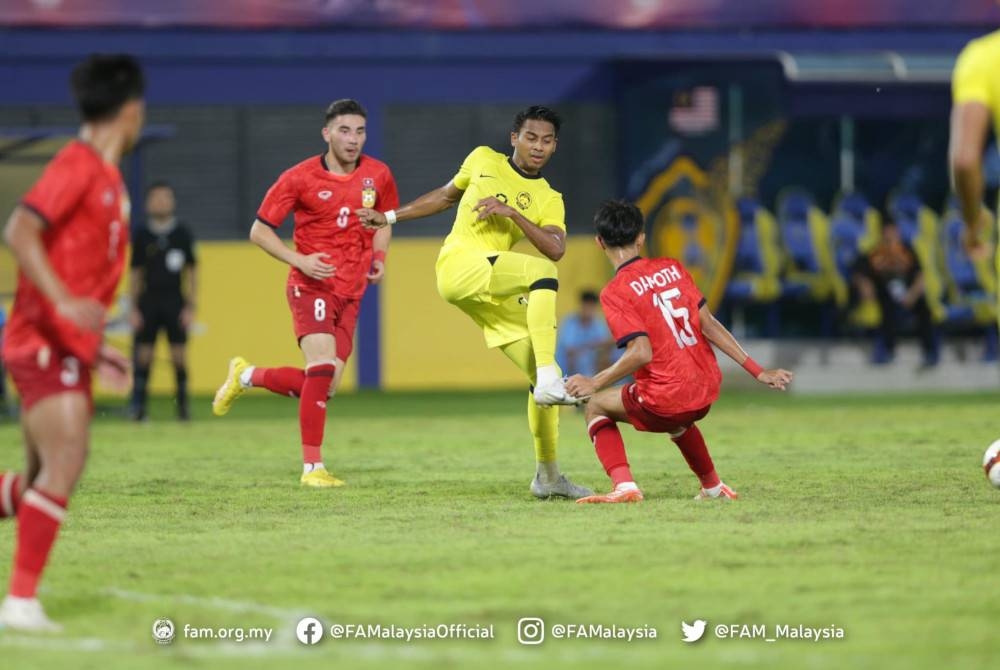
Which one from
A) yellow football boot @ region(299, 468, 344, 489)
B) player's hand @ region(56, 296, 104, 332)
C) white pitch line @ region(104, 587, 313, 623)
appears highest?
player's hand @ region(56, 296, 104, 332)

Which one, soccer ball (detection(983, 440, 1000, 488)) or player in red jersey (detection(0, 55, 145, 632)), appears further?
soccer ball (detection(983, 440, 1000, 488))

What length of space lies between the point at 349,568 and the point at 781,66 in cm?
1677

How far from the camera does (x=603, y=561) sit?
24.6 ft

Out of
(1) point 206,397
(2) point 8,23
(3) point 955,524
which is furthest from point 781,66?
(3) point 955,524

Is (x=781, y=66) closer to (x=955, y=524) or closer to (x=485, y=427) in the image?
(x=485, y=427)

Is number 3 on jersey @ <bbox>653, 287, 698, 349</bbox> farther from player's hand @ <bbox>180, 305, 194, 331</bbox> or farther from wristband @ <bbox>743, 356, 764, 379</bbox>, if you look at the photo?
player's hand @ <bbox>180, 305, 194, 331</bbox>

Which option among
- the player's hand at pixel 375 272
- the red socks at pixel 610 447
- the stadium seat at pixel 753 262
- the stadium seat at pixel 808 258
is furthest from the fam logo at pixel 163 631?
the stadium seat at pixel 808 258

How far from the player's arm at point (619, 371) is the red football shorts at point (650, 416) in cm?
19

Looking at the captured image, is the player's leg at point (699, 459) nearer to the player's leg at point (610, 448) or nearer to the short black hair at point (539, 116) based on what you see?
the player's leg at point (610, 448)

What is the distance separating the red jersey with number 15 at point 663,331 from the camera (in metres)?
9.36

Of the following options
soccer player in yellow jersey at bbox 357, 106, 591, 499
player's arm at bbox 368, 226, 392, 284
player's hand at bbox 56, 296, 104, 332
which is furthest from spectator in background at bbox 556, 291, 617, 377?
player's hand at bbox 56, 296, 104, 332

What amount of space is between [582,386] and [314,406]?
2.52m

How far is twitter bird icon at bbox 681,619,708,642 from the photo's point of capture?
591 cm

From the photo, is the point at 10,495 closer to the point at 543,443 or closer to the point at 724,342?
the point at 543,443
